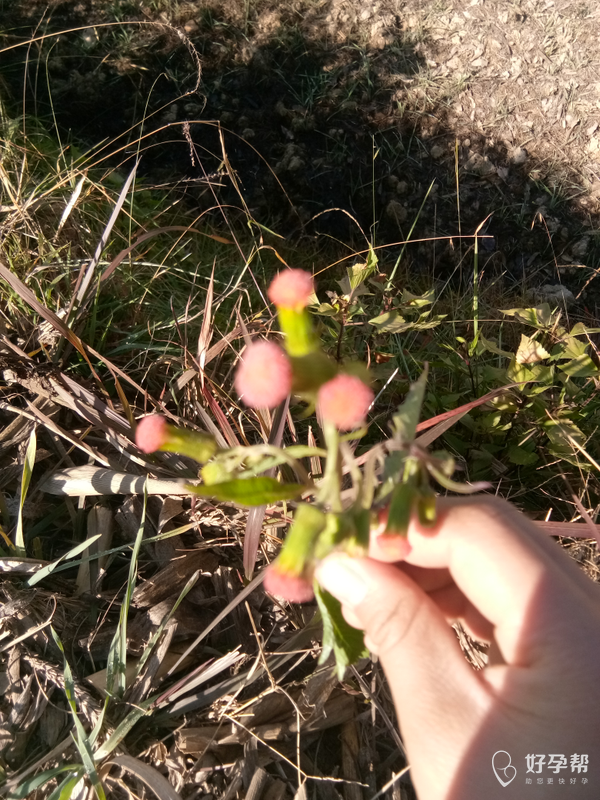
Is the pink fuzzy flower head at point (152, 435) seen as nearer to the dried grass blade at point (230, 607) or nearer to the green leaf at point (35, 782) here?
the dried grass blade at point (230, 607)

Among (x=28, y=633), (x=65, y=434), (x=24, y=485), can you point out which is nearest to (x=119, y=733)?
(x=28, y=633)

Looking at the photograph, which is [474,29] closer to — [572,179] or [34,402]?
[572,179]

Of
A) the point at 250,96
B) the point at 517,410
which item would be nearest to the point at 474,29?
the point at 250,96

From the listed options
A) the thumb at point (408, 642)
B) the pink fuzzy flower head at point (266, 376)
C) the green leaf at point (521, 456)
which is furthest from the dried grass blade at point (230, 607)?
the green leaf at point (521, 456)

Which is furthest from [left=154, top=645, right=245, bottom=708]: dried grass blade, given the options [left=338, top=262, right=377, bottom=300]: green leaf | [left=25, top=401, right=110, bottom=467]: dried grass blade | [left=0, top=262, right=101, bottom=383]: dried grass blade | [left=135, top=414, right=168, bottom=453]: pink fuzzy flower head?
[left=338, top=262, right=377, bottom=300]: green leaf

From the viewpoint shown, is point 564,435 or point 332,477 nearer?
point 332,477

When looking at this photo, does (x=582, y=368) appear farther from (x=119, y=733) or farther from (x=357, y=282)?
(x=119, y=733)
